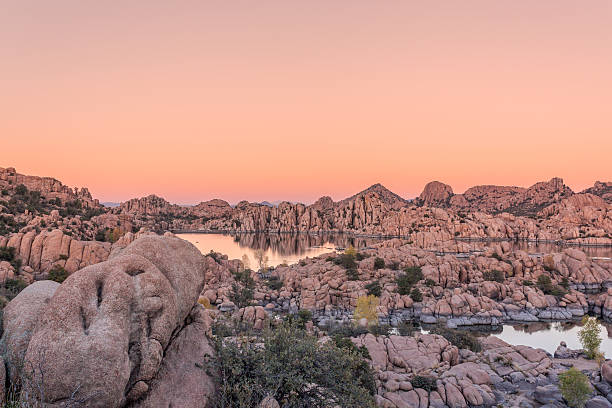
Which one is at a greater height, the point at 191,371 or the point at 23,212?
the point at 23,212

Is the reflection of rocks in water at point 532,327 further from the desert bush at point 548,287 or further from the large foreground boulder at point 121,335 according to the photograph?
the large foreground boulder at point 121,335

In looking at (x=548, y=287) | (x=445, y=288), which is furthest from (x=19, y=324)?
(x=548, y=287)

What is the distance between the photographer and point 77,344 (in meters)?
6.86

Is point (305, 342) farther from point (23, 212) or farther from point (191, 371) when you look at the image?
point (23, 212)

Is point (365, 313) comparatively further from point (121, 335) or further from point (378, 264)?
point (121, 335)

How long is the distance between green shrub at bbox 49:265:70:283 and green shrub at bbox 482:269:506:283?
63047mm

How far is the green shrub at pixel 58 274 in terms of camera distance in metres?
40.2

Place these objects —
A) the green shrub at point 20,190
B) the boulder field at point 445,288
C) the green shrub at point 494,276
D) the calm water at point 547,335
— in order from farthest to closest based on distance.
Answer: the green shrub at point 20,190, the green shrub at point 494,276, the boulder field at point 445,288, the calm water at point 547,335

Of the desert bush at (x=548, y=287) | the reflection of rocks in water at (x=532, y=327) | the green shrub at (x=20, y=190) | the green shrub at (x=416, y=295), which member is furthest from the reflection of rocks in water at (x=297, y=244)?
the reflection of rocks in water at (x=532, y=327)

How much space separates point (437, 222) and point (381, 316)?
116 meters

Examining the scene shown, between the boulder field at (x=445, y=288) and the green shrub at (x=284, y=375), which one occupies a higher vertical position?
the green shrub at (x=284, y=375)

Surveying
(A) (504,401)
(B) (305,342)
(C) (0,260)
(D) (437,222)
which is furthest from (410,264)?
(D) (437,222)

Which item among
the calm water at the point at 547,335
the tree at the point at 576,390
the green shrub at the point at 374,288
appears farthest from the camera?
the green shrub at the point at 374,288

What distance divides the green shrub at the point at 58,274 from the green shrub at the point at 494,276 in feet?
207
